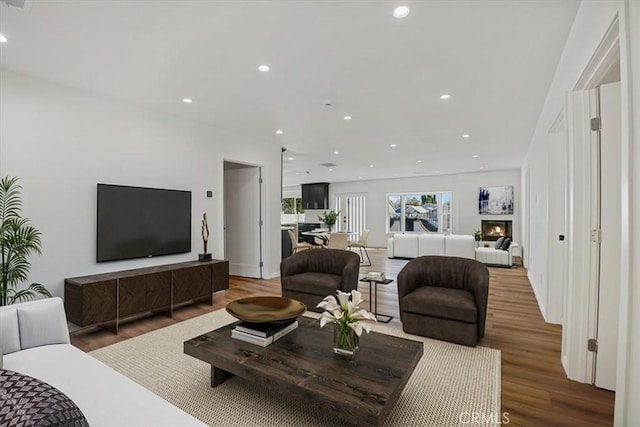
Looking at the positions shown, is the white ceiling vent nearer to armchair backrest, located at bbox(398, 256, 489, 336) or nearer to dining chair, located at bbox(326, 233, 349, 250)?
armchair backrest, located at bbox(398, 256, 489, 336)

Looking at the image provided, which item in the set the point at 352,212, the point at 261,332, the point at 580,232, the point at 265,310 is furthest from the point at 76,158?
the point at 352,212

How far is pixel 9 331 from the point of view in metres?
1.89

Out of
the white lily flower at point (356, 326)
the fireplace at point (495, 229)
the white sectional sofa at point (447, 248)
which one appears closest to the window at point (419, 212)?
the fireplace at point (495, 229)

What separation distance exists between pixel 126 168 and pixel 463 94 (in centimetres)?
415

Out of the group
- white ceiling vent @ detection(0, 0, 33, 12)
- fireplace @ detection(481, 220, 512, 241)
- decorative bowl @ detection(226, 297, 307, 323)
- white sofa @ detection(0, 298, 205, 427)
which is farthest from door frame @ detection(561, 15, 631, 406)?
fireplace @ detection(481, 220, 512, 241)

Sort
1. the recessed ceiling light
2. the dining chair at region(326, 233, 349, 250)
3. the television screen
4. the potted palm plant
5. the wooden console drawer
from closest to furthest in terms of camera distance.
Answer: the recessed ceiling light, the potted palm plant, the television screen, the wooden console drawer, the dining chair at region(326, 233, 349, 250)

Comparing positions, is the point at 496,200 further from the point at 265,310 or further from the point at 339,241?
the point at 265,310

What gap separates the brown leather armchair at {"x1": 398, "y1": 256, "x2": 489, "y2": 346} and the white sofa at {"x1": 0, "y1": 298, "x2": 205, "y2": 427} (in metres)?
2.42

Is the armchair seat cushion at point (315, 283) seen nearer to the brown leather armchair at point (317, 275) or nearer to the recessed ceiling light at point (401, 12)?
the brown leather armchair at point (317, 275)

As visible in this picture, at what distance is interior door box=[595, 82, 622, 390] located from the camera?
84.7 inches

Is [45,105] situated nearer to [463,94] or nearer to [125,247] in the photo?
[125,247]

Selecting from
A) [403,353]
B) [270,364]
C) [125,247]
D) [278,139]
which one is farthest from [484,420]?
[278,139]

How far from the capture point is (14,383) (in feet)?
3.53

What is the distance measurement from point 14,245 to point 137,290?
1160 millimetres
